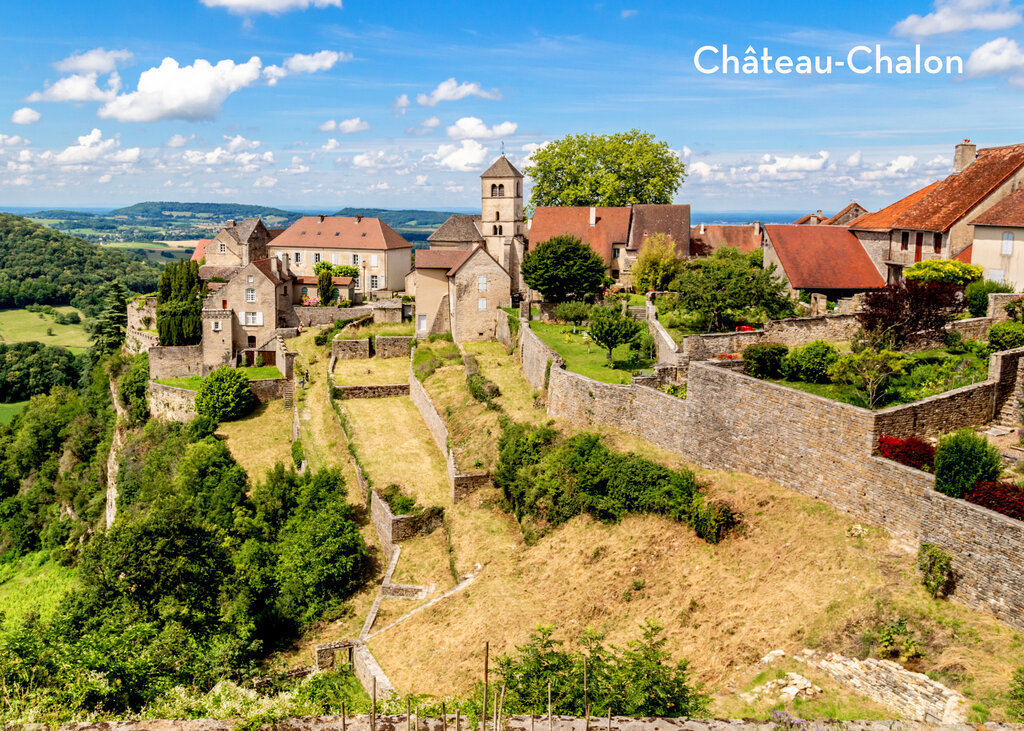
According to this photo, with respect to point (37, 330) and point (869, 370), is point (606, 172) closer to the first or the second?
point (869, 370)

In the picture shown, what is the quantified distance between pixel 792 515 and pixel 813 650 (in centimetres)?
373

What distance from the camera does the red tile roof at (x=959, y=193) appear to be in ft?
102

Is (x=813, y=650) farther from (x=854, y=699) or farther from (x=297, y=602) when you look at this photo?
(x=297, y=602)

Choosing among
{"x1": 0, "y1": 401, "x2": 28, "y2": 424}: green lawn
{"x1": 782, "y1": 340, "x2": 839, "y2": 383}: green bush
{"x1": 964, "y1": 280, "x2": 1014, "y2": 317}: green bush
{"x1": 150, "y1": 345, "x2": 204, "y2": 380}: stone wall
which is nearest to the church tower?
{"x1": 150, "y1": 345, "x2": 204, "y2": 380}: stone wall

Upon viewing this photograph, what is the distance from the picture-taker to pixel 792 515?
16891 millimetres

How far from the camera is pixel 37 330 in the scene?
347 feet

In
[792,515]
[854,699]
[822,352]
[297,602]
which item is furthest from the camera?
[297,602]

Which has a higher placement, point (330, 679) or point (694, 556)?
point (694, 556)

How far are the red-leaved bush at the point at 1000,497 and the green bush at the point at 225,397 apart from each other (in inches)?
1349

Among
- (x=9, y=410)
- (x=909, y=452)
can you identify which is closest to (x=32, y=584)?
(x=9, y=410)

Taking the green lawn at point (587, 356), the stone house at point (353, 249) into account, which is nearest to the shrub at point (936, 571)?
the green lawn at point (587, 356)

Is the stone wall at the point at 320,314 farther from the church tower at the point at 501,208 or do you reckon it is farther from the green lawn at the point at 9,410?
the green lawn at the point at 9,410

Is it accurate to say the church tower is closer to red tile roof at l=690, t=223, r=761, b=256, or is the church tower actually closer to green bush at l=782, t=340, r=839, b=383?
red tile roof at l=690, t=223, r=761, b=256

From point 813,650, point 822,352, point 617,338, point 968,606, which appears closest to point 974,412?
point 822,352
